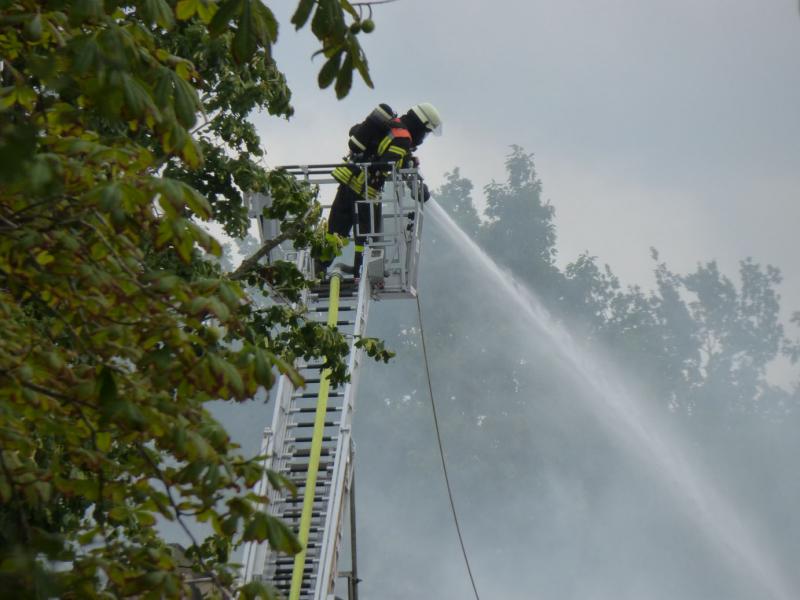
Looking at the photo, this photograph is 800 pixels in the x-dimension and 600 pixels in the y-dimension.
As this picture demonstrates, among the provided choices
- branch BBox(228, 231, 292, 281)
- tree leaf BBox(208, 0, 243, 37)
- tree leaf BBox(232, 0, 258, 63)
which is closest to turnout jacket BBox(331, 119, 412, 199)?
branch BBox(228, 231, 292, 281)

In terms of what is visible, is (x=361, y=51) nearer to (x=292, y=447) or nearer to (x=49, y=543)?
(x=49, y=543)

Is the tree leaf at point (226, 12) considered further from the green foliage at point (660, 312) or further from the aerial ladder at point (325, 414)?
the green foliage at point (660, 312)

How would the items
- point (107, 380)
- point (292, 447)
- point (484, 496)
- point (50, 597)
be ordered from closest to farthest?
point (50, 597), point (107, 380), point (292, 447), point (484, 496)

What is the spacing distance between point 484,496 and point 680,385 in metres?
7.79

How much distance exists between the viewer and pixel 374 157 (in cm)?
1265

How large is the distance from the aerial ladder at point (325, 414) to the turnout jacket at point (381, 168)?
3.3 inches

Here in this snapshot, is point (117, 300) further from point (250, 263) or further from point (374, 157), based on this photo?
point (374, 157)

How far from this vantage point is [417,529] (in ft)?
149

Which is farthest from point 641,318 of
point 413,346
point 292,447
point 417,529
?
point 292,447

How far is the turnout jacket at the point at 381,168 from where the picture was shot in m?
12.2

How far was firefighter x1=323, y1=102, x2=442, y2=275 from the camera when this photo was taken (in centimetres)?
1227

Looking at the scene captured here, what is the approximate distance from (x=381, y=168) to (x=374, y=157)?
0.42m

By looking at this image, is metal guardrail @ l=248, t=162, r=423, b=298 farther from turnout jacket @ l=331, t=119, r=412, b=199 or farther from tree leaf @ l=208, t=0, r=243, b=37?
tree leaf @ l=208, t=0, r=243, b=37

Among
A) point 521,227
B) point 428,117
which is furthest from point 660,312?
point 428,117
